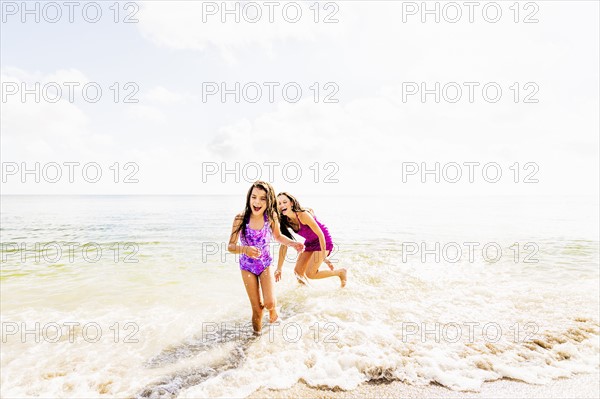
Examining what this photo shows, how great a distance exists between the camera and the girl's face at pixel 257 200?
534cm

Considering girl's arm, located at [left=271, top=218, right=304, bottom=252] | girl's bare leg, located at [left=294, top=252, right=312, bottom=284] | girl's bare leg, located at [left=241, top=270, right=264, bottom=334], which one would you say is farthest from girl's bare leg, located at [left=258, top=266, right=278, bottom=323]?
girl's bare leg, located at [left=294, top=252, right=312, bottom=284]

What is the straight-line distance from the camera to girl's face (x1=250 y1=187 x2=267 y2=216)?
5336 millimetres

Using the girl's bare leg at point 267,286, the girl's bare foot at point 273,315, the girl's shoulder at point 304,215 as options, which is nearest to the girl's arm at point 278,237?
the girl's bare leg at point 267,286

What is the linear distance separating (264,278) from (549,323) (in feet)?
17.9

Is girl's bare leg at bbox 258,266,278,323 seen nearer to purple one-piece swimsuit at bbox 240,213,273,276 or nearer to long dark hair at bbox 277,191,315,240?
purple one-piece swimsuit at bbox 240,213,273,276

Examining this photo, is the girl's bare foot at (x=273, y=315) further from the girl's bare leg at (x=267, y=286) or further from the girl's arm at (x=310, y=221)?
the girl's arm at (x=310, y=221)

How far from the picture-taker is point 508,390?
4.05m

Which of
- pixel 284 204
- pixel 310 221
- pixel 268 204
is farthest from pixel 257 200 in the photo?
pixel 310 221

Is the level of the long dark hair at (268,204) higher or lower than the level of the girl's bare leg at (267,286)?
higher

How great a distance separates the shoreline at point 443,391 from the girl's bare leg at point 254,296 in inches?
65.7

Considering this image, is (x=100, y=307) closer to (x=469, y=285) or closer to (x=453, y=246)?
(x=469, y=285)

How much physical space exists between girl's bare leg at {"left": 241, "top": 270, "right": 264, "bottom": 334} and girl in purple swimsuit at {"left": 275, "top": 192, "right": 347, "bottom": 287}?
1.24 m

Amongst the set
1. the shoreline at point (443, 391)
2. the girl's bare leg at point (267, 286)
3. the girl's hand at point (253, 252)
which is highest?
the girl's hand at point (253, 252)

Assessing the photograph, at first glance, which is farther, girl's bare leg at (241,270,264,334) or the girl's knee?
the girl's knee
